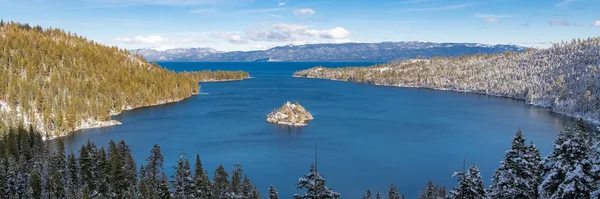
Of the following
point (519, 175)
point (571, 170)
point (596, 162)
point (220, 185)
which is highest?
point (596, 162)

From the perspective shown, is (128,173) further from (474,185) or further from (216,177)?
(474,185)

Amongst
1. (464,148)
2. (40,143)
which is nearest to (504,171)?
(464,148)

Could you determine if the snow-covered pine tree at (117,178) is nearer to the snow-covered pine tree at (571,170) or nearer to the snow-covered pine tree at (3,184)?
the snow-covered pine tree at (3,184)

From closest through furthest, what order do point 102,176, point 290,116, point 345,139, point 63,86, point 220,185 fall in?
point 220,185, point 102,176, point 345,139, point 290,116, point 63,86

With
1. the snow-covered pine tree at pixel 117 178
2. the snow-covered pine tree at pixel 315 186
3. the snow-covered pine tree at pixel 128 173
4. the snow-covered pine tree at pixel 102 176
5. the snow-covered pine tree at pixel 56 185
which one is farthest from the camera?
the snow-covered pine tree at pixel 128 173

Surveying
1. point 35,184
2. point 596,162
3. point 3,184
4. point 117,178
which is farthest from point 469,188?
point 3,184

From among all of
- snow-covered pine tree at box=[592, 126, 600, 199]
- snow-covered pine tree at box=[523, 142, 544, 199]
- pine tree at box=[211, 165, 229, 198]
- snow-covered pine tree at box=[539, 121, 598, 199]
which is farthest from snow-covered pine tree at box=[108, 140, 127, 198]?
snow-covered pine tree at box=[592, 126, 600, 199]

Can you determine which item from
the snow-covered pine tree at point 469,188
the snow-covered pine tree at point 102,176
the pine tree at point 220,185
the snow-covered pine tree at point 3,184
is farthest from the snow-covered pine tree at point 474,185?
the snow-covered pine tree at point 3,184

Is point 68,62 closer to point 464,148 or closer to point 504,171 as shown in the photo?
point 464,148
